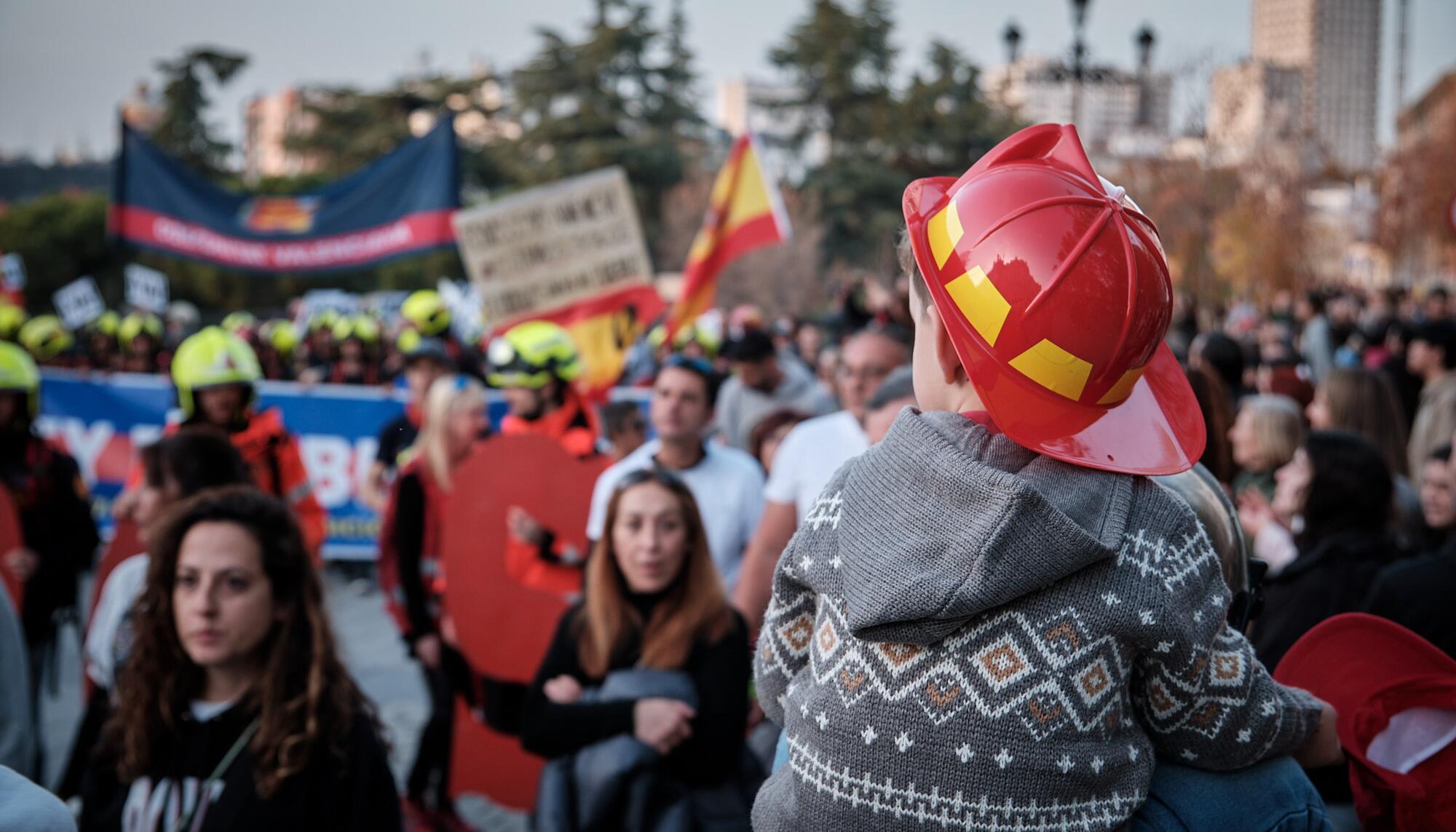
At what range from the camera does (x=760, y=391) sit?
8.09 metres

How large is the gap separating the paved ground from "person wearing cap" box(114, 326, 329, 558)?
2.46 feet

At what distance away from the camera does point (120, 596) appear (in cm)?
350

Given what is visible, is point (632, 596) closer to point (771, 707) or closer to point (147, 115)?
point (771, 707)

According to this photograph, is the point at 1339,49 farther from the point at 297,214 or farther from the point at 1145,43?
the point at 297,214

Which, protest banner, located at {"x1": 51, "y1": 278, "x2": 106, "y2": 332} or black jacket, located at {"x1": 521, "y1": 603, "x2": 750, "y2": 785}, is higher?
protest banner, located at {"x1": 51, "y1": 278, "x2": 106, "y2": 332}

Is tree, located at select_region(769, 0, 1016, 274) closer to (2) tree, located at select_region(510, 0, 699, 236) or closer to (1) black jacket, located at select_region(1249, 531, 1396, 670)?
(2) tree, located at select_region(510, 0, 699, 236)

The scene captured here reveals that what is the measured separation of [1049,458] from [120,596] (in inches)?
120

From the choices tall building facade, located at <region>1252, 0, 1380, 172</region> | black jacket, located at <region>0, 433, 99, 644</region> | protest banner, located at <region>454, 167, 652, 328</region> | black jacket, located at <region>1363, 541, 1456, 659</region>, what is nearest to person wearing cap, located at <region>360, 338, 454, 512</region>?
black jacket, located at <region>0, 433, 99, 644</region>

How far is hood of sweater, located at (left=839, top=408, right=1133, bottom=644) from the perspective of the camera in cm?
141

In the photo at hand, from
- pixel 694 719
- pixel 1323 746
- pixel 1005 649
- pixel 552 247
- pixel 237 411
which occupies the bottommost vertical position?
pixel 694 719

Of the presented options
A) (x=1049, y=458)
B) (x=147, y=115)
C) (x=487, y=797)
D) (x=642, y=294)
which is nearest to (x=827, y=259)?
(x=147, y=115)

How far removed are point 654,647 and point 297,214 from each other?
23.0 feet

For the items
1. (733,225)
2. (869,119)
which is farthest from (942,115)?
(733,225)

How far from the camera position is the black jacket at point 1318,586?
10.7ft
